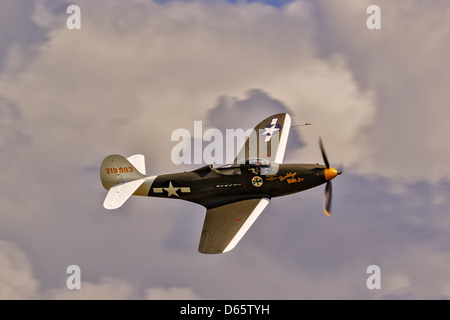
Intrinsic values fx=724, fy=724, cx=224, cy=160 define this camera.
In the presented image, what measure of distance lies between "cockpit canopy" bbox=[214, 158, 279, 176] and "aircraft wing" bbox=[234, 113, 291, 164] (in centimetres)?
127

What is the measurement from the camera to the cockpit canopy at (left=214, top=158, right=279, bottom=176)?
27.3 metres

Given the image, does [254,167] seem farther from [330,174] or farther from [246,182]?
[330,174]

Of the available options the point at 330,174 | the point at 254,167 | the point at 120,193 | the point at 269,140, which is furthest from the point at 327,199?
the point at 120,193

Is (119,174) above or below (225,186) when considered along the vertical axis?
above

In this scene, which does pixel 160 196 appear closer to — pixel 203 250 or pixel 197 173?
pixel 197 173

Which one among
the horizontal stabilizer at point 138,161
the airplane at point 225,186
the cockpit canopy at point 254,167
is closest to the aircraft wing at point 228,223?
the airplane at point 225,186

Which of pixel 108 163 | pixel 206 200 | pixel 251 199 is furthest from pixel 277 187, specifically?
pixel 108 163

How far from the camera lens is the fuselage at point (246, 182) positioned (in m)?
27.2

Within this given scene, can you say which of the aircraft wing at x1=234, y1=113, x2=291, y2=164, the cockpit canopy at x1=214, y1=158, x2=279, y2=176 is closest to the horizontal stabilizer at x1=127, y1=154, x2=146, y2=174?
the aircraft wing at x1=234, y1=113, x2=291, y2=164

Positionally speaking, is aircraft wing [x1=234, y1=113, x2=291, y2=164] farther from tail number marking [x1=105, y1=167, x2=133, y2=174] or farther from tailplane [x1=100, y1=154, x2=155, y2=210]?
tail number marking [x1=105, y1=167, x2=133, y2=174]

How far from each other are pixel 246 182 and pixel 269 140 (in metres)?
3.85

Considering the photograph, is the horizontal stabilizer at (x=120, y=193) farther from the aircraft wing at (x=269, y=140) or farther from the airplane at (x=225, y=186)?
the aircraft wing at (x=269, y=140)

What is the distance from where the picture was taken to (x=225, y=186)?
90.3 feet

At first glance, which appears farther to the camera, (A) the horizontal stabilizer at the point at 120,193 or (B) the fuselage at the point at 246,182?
(A) the horizontal stabilizer at the point at 120,193
